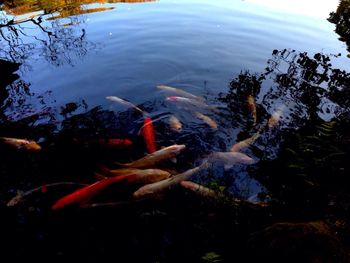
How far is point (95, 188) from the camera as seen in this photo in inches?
194

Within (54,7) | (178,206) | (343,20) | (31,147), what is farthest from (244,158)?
(54,7)

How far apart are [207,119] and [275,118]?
177cm

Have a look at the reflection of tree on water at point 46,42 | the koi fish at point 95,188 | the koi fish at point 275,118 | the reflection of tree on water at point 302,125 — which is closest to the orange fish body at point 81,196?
the koi fish at point 95,188

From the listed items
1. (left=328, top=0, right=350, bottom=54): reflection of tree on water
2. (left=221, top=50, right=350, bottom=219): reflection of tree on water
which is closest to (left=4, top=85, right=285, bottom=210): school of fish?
(left=221, top=50, right=350, bottom=219): reflection of tree on water

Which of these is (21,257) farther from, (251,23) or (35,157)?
(251,23)

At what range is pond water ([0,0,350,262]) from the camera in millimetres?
6102

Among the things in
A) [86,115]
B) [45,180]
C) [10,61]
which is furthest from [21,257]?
[10,61]

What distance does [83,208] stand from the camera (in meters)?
4.83

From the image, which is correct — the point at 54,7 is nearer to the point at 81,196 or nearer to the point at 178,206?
the point at 81,196

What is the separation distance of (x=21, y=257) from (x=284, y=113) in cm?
670

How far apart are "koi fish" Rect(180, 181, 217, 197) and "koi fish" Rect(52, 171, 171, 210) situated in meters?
0.45

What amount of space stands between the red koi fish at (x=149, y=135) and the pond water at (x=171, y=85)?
165mm

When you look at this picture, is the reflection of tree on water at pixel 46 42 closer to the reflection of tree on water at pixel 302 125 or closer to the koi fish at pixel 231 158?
the reflection of tree on water at pixel 302 125

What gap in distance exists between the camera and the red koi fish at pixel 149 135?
6398 millimetres
